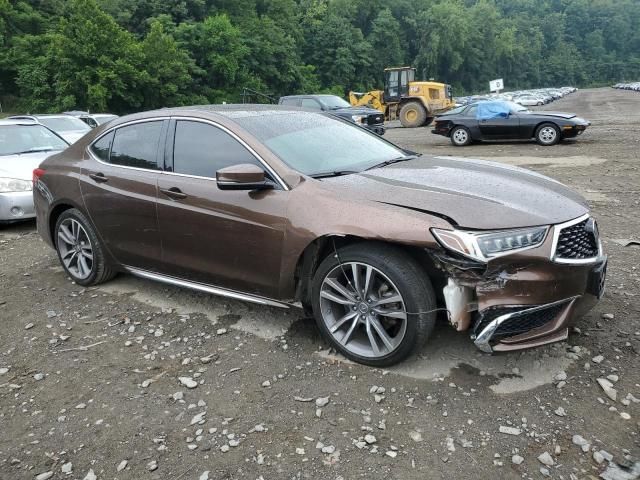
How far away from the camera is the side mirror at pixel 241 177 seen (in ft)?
10.7

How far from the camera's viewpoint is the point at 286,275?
11.1 feet

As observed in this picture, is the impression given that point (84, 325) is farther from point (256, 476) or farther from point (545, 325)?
point (545, 325)

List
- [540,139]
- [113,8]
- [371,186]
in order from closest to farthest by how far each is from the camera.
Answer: [371,186] → [540,139] → [113,8]

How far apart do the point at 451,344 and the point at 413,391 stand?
604mm

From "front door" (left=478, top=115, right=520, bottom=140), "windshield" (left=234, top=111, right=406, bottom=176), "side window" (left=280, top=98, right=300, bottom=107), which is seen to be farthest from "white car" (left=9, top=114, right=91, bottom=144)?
"front door" (left=478, top=115, right=520, bottom=140)

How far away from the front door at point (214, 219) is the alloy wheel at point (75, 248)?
1.11m

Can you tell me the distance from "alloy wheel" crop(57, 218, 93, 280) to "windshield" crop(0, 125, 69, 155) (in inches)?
149

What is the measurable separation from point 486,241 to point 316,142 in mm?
1564

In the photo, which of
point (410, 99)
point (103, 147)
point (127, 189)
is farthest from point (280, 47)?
point (127, 189)

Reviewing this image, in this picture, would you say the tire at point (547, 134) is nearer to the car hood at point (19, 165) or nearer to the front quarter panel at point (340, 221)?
the car hood at point (19, 165)

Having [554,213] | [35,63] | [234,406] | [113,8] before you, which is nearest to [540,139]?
[554,213]

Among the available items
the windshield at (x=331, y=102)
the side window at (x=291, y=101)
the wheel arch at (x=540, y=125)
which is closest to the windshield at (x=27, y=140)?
the wheel arch at (x=540, y=125)

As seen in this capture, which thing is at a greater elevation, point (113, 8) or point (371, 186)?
point (113, 8)

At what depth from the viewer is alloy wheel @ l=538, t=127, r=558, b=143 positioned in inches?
555
